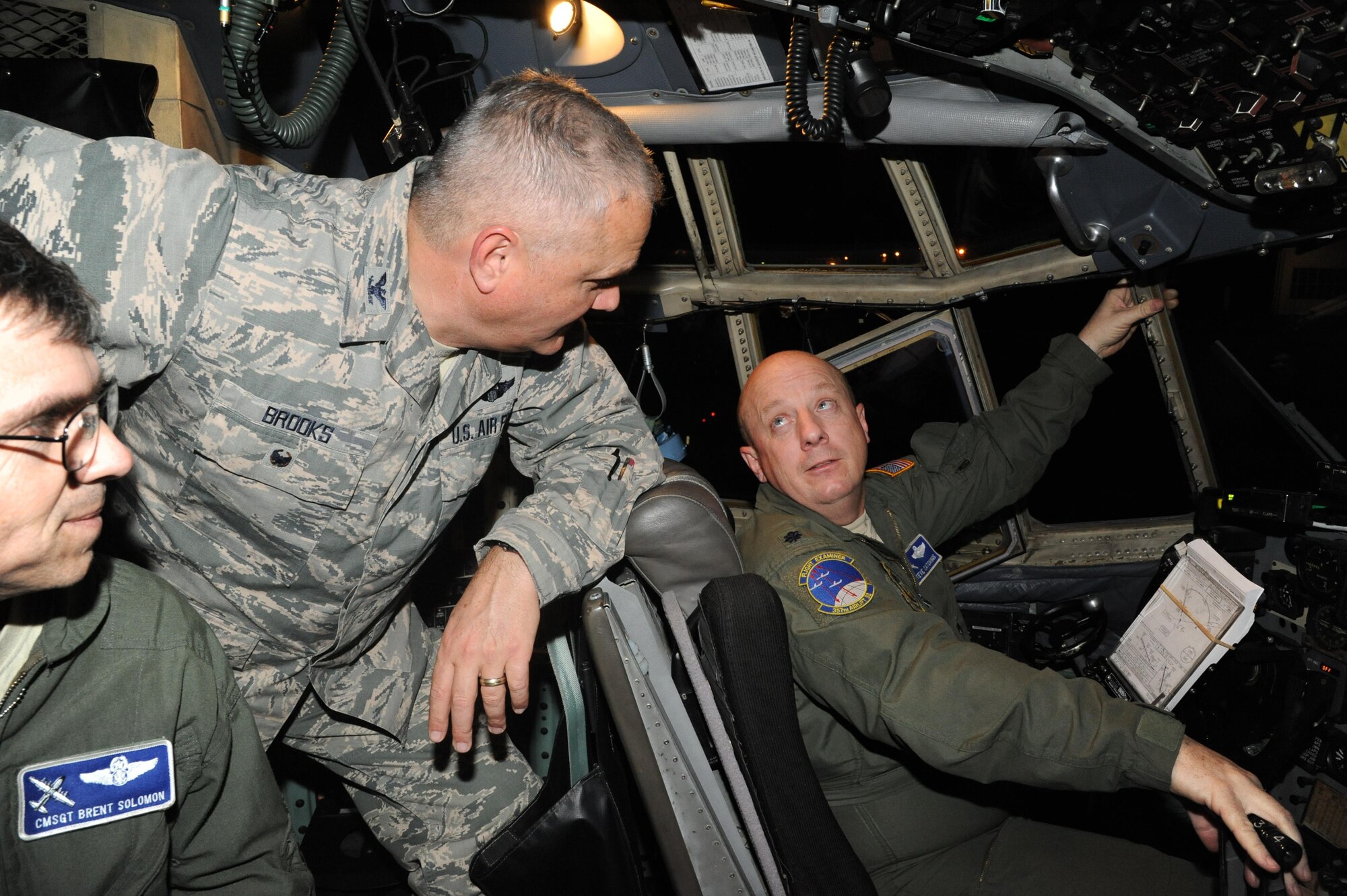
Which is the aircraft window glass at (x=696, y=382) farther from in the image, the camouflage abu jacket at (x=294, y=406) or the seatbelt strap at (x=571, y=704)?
the seatbelt strap at (x=571, y=704)

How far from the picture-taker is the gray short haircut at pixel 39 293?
91 cm

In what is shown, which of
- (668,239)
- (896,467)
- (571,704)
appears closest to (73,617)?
(571,704)

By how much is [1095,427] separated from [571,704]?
85.7 inches

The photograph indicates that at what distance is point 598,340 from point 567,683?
1.79 metres

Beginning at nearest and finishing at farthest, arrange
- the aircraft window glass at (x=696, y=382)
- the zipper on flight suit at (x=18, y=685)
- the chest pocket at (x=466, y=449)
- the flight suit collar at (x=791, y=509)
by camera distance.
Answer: the zipper on flight suit at (x=18, y=685) → the chest pocket at (x=466, y=449) → the flight suit collar at (x=791, y=509) → the aircraft window glass at (x=696, y=382)

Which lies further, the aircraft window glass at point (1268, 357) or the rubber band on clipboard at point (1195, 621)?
the aircraft window glass at point (1268, 357)

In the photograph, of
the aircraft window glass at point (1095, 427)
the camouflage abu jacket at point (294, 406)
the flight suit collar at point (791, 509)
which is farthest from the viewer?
the aircraft window glass at point (1095, 427)

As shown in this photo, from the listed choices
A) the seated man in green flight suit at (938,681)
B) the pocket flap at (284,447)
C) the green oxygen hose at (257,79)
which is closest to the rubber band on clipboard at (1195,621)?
the seated man in green flight suit at (938,681)

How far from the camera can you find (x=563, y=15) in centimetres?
236

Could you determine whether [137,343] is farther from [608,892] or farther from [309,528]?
[608,892]

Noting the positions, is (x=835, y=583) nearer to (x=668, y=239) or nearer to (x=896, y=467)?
(x=896, y=467)

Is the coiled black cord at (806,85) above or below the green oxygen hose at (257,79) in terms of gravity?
above

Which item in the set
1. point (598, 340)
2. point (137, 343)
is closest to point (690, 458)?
point (598, 340)

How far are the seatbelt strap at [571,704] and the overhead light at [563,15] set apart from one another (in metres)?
1.66
